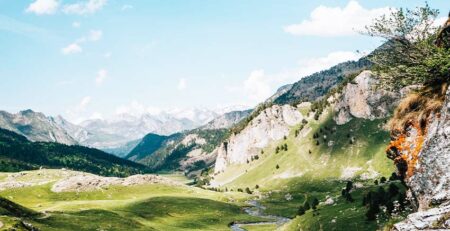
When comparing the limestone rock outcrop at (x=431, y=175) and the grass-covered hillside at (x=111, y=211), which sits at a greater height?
the limestone rock outcrop at (x=431, y=175)

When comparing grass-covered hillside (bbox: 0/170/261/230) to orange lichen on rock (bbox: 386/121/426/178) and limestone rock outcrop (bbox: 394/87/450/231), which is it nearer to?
orange lichen on rock (bbox: 386/121/426/178)

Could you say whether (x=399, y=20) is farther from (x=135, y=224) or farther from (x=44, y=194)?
(x=44, y=194)

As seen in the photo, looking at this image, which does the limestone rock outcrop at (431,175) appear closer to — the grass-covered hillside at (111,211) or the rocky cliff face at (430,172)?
the rocky cliff face at (430,172)

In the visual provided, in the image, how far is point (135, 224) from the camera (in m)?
108

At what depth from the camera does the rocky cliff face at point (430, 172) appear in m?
17.5

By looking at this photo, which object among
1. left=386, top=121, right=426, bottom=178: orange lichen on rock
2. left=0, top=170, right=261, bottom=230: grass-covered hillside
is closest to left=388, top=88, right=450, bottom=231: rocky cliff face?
left=386, top=121, right=426, bottom=178: orange lichen on rock

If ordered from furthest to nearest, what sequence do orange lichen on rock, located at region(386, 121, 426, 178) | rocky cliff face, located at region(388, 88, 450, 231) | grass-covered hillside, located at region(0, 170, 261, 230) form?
grass-covered hillside, located at region(0, 170, 261, 230)
orange lichen on rock, located at region(386, 121, 426, 178)
rocky cliff face, located at region(388, 88, 450, 231)

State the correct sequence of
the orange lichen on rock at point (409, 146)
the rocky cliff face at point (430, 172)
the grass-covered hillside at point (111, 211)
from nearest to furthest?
the rocky cliff face at point (430, 172)
the orange lichen on rock at point (409, 146)
the grass-covered hillside at point (111, 211)

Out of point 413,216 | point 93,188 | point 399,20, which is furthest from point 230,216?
point 413,216

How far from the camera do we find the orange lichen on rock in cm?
2497

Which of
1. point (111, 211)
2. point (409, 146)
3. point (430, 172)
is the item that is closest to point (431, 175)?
point (430, 172)

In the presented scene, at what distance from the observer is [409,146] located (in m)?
26.4

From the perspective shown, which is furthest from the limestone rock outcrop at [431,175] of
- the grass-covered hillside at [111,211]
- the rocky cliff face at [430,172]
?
the grass-covered hillside at [111,211]

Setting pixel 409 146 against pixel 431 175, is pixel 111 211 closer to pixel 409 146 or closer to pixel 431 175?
pixel 409 146
